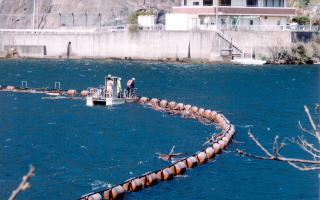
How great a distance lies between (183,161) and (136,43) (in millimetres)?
80432

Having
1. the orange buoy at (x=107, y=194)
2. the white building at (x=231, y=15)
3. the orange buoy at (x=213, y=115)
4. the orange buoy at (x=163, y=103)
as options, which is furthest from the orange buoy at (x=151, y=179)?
the white building at (x=231, y=15)

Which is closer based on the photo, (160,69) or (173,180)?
(173,180)

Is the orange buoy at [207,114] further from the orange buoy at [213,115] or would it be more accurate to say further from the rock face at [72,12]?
the rock face at [72,12]

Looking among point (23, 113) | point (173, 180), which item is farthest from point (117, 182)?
point (23, 113)

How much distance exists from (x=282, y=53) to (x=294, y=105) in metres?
47.3

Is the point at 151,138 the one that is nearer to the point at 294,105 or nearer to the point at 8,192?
the point at 8,192

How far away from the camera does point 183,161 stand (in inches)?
1453

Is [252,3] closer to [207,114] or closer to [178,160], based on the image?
[207,114]

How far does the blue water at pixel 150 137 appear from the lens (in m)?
32.7

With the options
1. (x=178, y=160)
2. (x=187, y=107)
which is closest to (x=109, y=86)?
(x=187, y=107)

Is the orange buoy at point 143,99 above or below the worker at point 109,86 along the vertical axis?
below

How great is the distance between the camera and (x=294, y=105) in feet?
216

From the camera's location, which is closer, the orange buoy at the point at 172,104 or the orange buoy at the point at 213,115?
the orange buoy at the point at 213,115

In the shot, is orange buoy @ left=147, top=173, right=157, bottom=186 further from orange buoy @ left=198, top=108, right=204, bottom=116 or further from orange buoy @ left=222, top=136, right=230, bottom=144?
orange buoy @ left=198, top=108, right=204, bottom=116
